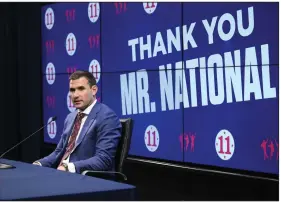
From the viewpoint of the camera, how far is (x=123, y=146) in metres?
3.46

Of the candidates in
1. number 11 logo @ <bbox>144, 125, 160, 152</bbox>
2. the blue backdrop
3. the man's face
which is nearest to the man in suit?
the man's face

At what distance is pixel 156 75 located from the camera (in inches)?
193

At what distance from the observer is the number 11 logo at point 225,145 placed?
4281 millimetres

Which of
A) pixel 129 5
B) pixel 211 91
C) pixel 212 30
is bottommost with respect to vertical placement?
pixel 211 91

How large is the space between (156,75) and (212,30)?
2.38ft

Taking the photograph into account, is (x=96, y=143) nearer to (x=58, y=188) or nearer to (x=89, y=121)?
(x=89, y=121)

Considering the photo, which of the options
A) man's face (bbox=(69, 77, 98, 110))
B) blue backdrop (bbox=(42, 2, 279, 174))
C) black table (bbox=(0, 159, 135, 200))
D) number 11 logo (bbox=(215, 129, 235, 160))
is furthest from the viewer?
number 11 logo (bbox=(215, 129, 235, 160))

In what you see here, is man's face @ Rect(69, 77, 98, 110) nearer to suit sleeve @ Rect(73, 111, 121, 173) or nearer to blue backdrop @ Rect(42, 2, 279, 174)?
suit sleeve @ Rect(73, 111, 121, 173)

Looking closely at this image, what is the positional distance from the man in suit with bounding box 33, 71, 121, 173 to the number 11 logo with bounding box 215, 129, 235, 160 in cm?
110

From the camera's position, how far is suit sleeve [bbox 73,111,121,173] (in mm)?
3346

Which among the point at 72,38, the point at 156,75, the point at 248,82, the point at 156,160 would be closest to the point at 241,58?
the point at 248,82

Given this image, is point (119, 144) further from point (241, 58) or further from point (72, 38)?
point (72, 38)

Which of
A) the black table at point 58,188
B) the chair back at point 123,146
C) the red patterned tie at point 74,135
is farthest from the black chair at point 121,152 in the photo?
the black table at point 58,188

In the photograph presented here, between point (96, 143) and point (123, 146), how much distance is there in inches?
6.7
